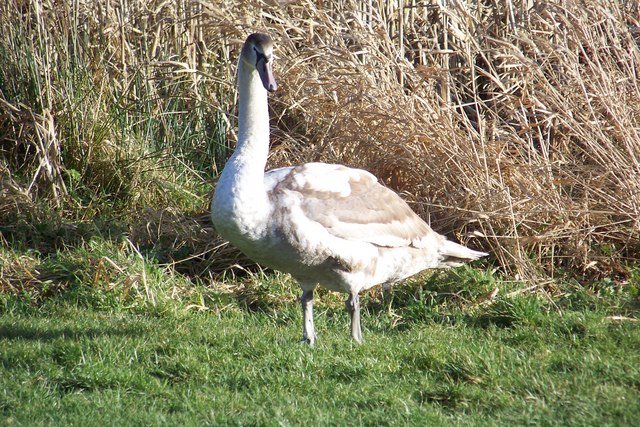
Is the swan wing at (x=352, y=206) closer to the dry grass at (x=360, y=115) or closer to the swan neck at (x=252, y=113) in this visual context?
the swan neck at (x=252, y=113)

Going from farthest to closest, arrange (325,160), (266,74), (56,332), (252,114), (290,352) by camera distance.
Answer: (325,160) < (56,332) < (252,114) < (266,74) < (290,352)

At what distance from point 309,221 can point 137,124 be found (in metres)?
3.40

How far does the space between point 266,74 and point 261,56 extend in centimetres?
15

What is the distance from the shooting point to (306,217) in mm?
5613

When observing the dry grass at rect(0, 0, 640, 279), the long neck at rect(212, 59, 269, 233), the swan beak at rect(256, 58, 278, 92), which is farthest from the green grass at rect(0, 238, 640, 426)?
the swan beak at rect(256, 58, 278, 92)

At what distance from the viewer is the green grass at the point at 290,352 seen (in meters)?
4.53

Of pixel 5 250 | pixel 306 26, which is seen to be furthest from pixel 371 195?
pixel 5 250

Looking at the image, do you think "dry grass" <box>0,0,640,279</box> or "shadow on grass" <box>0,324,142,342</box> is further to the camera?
"dry grass" <box>0,0,640,279</box>

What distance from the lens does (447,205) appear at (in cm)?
740

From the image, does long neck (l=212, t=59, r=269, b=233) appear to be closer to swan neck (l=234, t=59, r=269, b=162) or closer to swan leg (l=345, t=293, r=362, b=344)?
swan neck (l=234, t=59, r=269, b=162)

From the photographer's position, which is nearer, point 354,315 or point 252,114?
point 252,114

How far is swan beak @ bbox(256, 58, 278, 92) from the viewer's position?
5.45 meters

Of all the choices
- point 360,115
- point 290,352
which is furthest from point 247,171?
point 360,115

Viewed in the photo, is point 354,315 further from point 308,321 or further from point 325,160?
point 325,160
